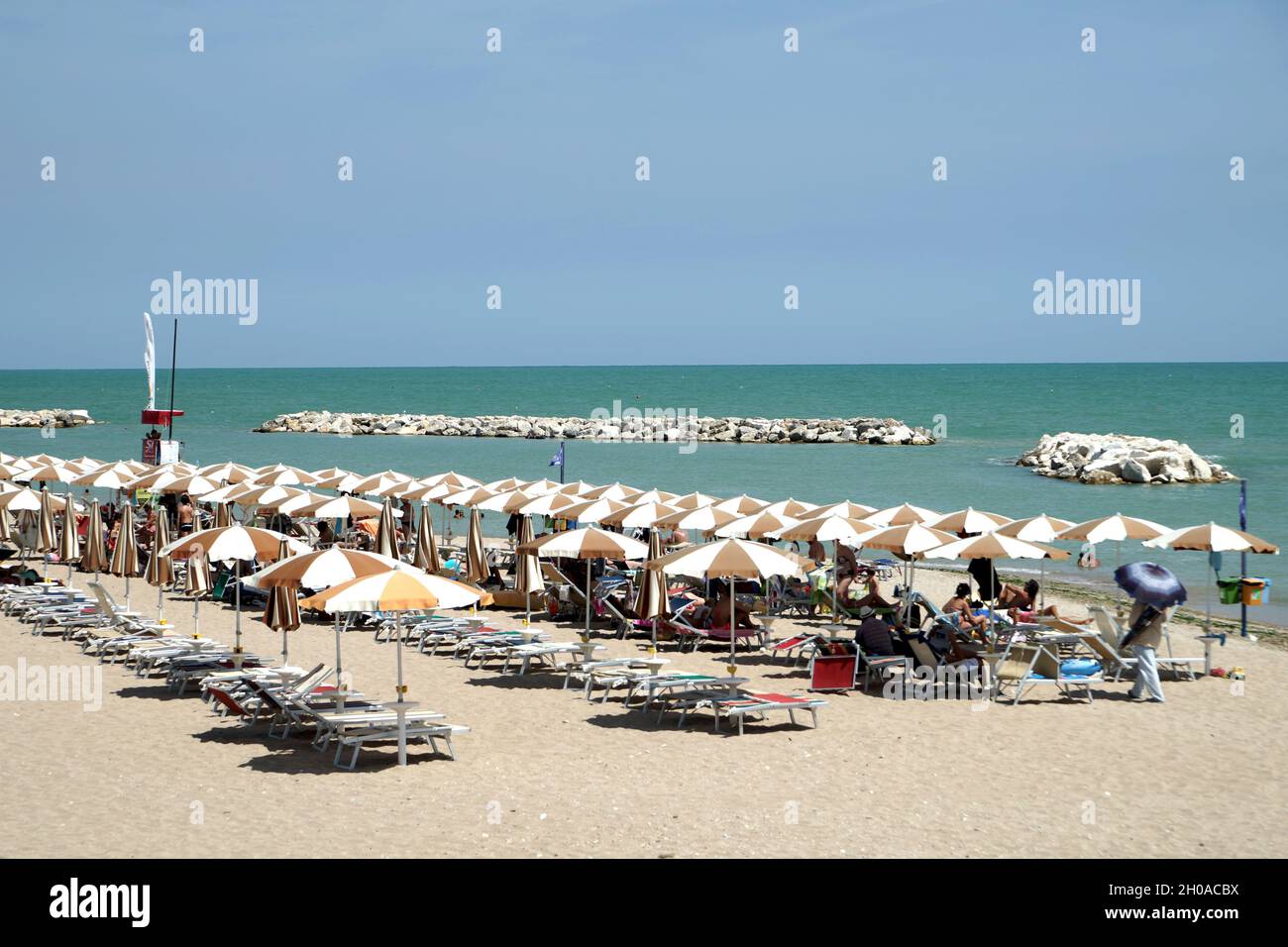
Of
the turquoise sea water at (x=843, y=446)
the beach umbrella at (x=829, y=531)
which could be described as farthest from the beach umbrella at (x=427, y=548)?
the turquoise sea water at (x=843, y=446)

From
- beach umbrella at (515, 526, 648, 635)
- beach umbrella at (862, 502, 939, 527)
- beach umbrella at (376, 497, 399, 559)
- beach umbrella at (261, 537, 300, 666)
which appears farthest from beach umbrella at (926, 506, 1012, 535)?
beach umbrella at (261, 537, 300, 666)

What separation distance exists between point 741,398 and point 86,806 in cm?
10818

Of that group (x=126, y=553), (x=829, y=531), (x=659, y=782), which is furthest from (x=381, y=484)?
(x=659, y=782)

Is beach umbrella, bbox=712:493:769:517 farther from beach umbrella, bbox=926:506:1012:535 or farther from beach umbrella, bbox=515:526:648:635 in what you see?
beach umbrella, bbox=515:526:648:635

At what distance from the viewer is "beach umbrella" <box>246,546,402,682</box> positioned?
34.1 ft

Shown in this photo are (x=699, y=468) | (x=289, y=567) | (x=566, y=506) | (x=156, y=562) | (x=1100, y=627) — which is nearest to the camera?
(x=289, y=567)

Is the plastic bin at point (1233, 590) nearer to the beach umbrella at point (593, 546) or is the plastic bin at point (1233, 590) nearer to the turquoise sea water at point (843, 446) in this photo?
the turquoise sea water at point (843, 446)

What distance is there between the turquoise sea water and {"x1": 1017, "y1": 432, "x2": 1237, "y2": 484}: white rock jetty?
1.27m

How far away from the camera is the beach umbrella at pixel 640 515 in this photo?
1770 cm

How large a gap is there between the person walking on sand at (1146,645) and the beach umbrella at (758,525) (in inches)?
194

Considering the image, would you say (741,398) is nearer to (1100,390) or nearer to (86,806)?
(1100,390)

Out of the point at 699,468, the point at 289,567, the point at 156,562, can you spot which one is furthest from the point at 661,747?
the point at 699,468

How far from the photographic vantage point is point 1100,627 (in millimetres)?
13891

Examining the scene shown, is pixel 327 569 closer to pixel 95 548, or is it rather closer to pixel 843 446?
pixel 95 548
